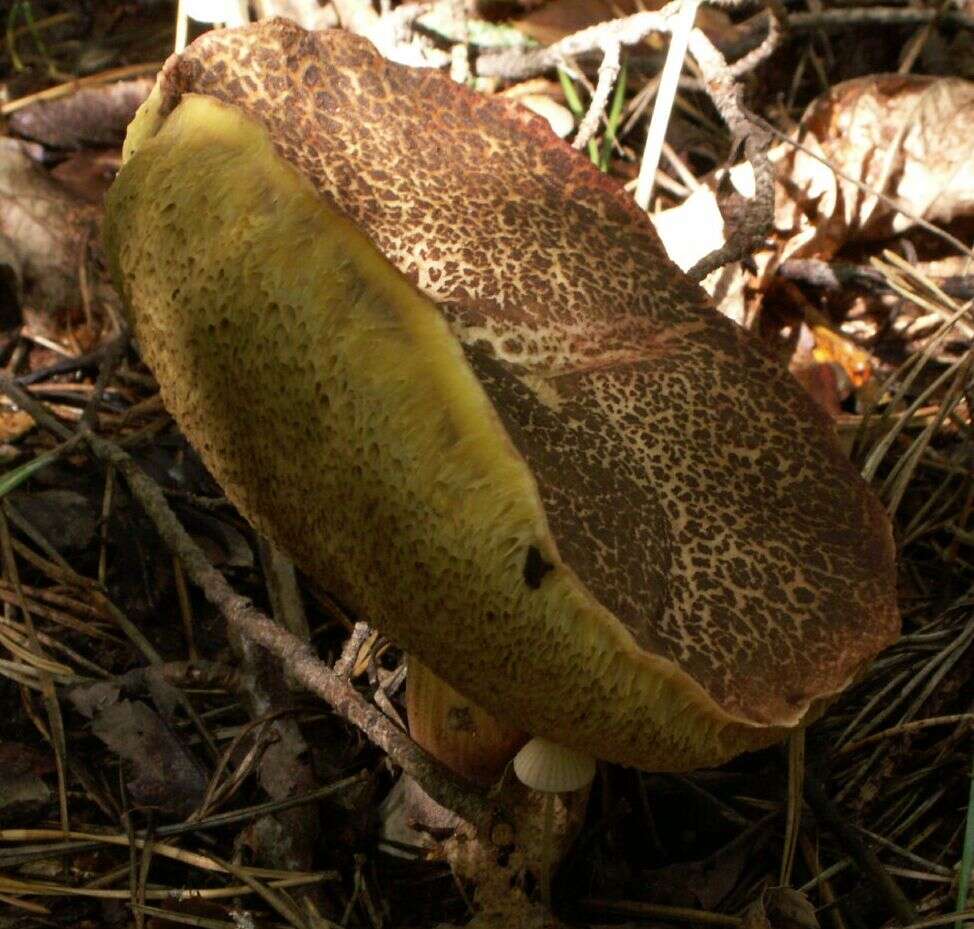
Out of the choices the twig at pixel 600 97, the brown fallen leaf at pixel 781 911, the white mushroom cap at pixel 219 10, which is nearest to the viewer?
the brown fallen leaf at pixel 781 911

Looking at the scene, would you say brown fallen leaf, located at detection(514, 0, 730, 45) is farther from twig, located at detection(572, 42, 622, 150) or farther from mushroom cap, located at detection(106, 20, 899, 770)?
mushroom cap, located at detection(106, 20, 899, 770)

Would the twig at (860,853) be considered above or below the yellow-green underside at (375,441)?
below

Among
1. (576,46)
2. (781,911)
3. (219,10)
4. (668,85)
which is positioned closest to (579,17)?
(576,46)

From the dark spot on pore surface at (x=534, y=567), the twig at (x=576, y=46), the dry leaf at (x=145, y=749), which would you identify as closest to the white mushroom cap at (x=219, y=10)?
the twig at (x=576, y=46)

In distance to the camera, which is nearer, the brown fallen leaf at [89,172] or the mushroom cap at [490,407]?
the mushroom cap at [490,407]

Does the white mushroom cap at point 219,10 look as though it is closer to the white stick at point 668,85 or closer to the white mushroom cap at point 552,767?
the white stick at point 668,85

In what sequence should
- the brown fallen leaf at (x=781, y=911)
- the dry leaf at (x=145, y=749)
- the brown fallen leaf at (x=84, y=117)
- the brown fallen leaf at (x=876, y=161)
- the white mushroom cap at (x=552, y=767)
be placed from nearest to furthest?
the white mushroom cap at (x=552, y=767) → the brown fallen leaf at (x=781, y=911) → the dry leaf at (x=145, y=749) → the brown fallen leaf at (x=876, y=161) → the brown fallen leaf at (x=84, y=117)

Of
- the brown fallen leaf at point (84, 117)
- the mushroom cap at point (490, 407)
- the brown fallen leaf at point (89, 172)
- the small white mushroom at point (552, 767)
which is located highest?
the mushroom cap at point (490, 407)
